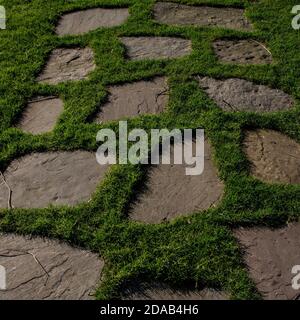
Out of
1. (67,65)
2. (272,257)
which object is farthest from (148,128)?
(272,257)

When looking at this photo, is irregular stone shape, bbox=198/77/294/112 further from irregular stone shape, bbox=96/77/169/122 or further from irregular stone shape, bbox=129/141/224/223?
irregular stone shape, bbox=129/141/224/223

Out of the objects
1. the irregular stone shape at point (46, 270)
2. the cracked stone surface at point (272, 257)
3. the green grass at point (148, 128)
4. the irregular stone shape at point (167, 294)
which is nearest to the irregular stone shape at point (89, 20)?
the green grass at point (148, 128)

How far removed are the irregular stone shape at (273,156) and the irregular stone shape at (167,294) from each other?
885 millimetres

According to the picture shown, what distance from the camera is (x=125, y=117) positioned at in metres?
3.65

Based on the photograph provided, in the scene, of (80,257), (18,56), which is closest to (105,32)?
(18,56)

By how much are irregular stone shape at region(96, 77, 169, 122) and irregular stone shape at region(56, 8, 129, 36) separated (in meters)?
1.04

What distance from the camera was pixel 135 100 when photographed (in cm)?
382

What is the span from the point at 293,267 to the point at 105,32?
2.79 m

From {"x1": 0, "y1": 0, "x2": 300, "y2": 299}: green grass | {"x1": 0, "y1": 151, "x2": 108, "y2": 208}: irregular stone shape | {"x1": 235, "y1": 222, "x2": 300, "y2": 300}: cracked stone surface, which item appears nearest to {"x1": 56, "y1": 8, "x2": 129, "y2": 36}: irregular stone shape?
{"x1": 0, "y1": 0, "x2": 300, "y2": 299}: green grass

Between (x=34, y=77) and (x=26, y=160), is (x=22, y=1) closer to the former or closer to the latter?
(x=34, y=77)

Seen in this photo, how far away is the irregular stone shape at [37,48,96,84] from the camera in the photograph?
4.11m

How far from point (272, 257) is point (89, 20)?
9.94 feet

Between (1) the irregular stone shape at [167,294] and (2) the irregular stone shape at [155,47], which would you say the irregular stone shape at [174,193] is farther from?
(2) the irregular stone shape at [155,47]

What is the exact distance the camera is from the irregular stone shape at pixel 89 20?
476cm
